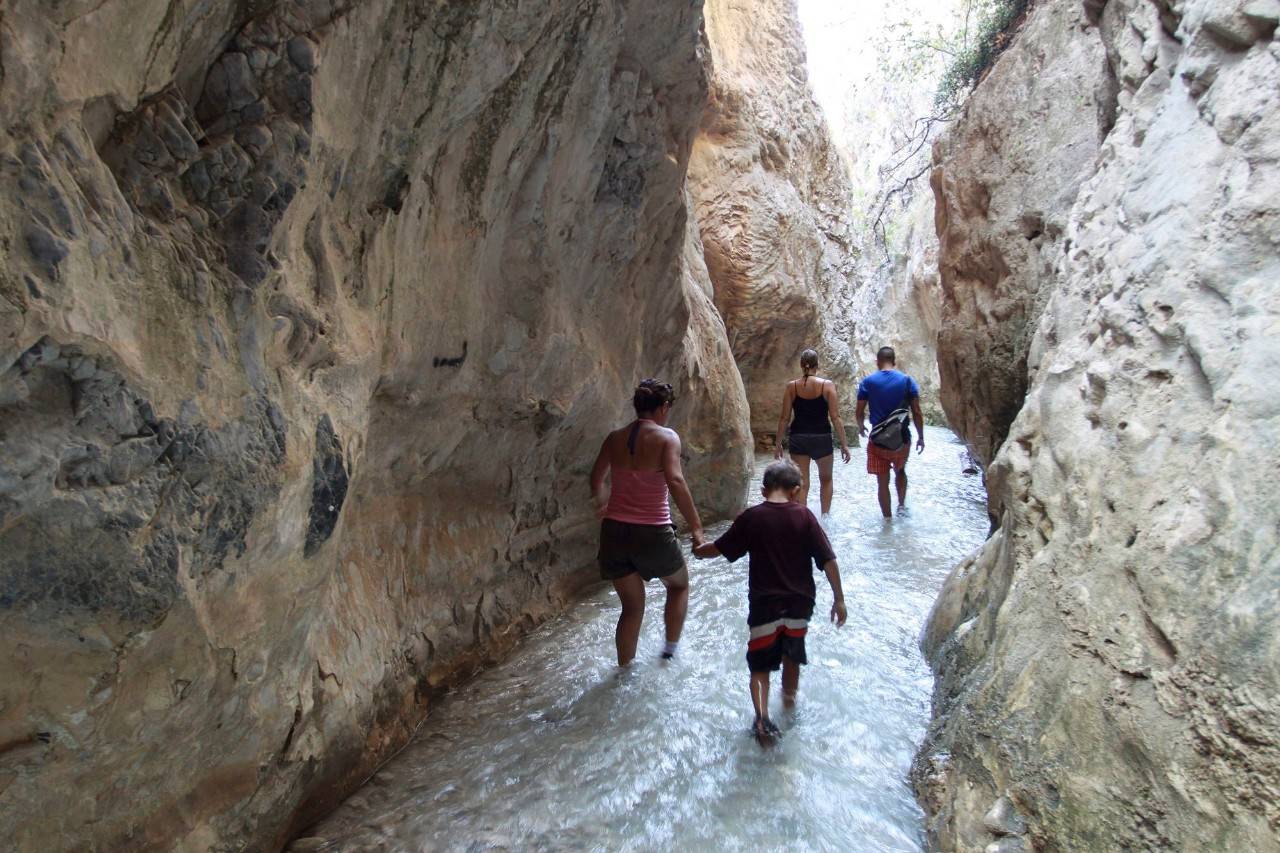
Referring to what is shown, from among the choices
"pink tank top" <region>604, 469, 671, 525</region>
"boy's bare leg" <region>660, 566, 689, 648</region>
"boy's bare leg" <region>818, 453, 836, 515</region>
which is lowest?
"boy's bare leg" <region>660, 566, 689, 648</region>

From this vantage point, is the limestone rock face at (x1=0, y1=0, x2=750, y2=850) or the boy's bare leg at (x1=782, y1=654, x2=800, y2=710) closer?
the limestone rock face at (x1=0, y1=0, x2=750, y2=850)

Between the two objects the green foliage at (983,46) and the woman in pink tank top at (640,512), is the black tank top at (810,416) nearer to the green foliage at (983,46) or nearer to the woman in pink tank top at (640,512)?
the woman in pink tank top at (640,512)

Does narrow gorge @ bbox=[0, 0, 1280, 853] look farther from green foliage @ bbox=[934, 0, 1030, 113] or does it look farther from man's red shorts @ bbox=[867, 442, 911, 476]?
green foliage @ bbox=[934, 0, 1030, 113]

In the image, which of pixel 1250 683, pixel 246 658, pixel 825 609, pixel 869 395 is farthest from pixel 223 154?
pixel 869 395

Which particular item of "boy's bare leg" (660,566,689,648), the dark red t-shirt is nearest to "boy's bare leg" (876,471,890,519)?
"boy's bare leg" (660,566,689,648)

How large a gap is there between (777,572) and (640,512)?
0.96 metres

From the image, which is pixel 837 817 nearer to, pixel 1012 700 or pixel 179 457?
pixel 1012 700

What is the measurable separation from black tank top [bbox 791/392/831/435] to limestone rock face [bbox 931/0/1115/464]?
4.60ft

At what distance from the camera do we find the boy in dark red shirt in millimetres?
3482

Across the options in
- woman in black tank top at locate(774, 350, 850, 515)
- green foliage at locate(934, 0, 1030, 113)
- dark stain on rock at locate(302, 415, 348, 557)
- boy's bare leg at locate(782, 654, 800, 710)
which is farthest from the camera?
green foliage at locate(934, 0, 1030, 113)

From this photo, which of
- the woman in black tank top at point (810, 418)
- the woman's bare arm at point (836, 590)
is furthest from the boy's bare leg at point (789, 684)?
the woman in black tank top at point (810, 418)

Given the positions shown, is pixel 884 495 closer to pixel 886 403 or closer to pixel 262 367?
pixel 886 403

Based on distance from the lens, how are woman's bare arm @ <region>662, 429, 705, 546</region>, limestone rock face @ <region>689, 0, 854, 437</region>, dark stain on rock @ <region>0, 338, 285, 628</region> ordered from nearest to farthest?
dark stain on rock @ <region>0, 338, 285, 628</region> < woman's bare arm @ <region>662, 429, 705, 546</region> < limestone rock face @ <region>689, 0, 854, 437</region>

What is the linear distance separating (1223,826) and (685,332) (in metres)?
5.23
